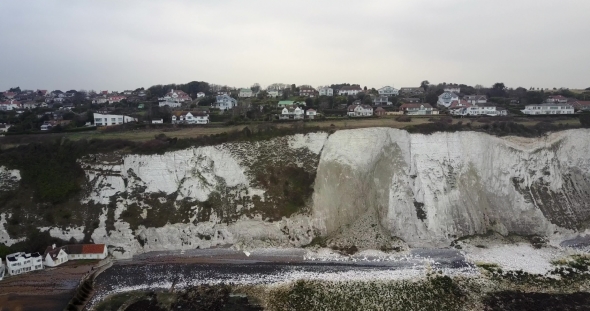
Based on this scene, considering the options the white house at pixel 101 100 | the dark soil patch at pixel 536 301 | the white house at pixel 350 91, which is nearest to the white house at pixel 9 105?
the white house at pixel 101 100

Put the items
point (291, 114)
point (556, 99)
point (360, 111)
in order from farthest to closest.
Result: point (556, 99) → point (360, 111) → point (291, 114)

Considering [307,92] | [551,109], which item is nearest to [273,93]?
[307,92]

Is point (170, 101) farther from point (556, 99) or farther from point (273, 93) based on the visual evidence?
point (556, 99)

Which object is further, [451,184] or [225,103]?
[225,103]

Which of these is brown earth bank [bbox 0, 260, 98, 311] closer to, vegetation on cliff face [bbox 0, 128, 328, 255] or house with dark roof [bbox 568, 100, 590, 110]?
vegetation on cliff face [bbox 0, 128, 328, 255]

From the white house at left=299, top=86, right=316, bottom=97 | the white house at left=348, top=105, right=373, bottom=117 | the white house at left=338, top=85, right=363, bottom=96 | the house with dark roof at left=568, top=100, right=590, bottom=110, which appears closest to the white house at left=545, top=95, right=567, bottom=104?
the house with dark roof at left=568, top=100, right=590, bottom=110

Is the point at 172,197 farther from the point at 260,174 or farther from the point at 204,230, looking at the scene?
the point at 260,174

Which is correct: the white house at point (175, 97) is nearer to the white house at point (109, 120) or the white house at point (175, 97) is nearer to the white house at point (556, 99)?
the white house at point (109, 120)
